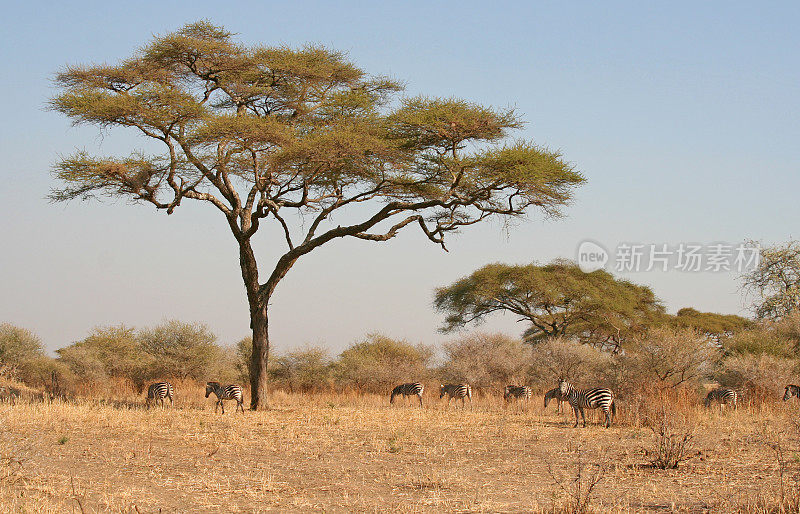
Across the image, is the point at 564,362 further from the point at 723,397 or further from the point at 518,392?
the point at 723,397

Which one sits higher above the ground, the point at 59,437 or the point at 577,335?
the point at 577,335

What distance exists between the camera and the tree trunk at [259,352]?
728 inches

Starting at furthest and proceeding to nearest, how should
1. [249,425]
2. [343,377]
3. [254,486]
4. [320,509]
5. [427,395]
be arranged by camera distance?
[343,377], [427,395], [249,425], [254,486], [320,509]

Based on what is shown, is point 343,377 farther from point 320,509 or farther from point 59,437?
point 320,509

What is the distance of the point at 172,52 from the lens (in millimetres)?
18938

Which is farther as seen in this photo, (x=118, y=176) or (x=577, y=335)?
(x=577, y=335)

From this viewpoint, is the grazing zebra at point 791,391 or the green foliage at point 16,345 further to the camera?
the green foliage at point 16,345

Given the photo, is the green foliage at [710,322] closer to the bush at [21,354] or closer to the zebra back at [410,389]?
the zebra back at [410,389]

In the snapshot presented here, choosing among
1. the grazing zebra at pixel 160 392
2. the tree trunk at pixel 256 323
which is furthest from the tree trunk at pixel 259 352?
the grazing zebra at pixel 160 392

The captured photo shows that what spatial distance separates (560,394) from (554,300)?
15.6m

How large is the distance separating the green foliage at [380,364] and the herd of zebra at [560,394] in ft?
13.6

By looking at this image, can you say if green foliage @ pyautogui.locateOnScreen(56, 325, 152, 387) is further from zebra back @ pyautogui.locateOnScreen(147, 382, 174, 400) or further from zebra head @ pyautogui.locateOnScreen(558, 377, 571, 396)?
zebra head @ pyautogui.locateOnScreen(558, 377, 571, 396)

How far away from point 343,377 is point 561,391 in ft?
38.0

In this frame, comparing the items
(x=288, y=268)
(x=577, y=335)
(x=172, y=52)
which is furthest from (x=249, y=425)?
(x=577, y=335)
